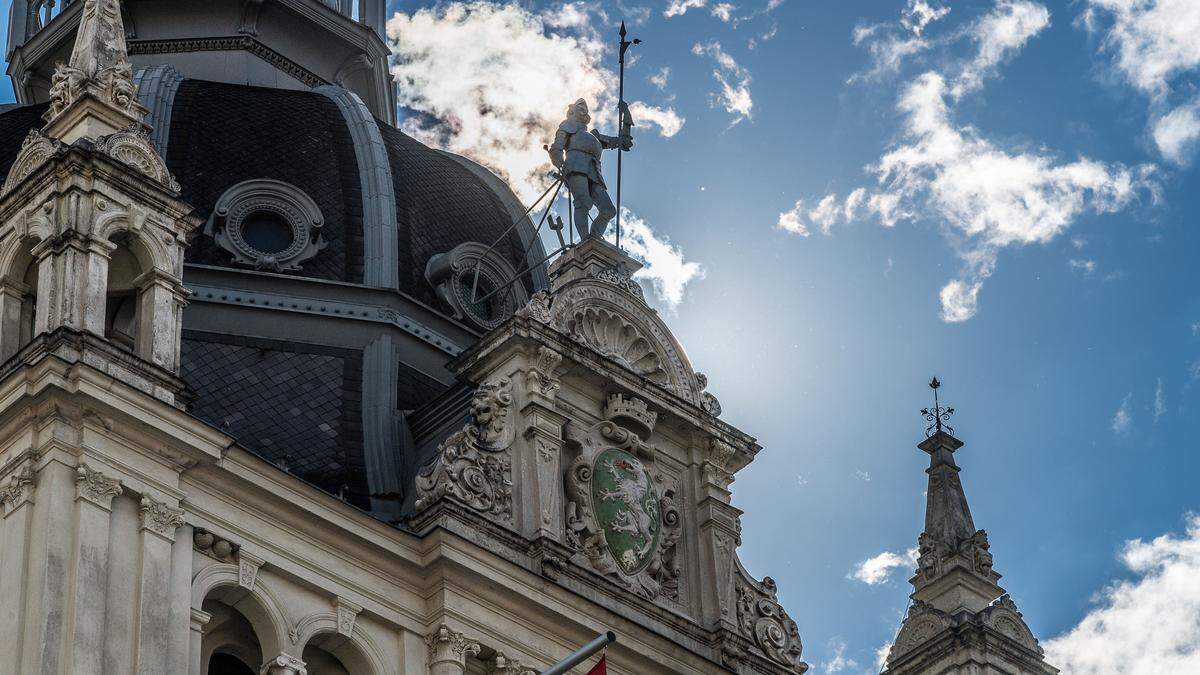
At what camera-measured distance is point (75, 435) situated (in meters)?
32.9

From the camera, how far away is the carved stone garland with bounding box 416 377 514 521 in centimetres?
3706

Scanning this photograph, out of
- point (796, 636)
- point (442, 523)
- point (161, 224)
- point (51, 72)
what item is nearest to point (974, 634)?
point (796, 636)

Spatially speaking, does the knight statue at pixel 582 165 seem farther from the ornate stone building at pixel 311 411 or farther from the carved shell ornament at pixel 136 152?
the carved shell ornament at pixel 136 152

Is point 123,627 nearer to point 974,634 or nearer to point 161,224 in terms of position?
point 161,224

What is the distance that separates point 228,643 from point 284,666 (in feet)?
2.95

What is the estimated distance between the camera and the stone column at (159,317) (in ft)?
112

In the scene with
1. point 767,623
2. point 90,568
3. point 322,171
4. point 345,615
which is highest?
point 322,171

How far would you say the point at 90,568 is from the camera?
105 ft

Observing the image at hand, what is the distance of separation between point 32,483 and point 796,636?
11.4 m

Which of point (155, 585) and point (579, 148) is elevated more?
point (579, 148)

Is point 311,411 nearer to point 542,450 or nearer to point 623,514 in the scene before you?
point 542,450

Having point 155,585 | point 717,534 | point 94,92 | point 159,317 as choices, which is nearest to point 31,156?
Answer: point 94,92

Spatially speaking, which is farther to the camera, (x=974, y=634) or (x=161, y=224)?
(x=974, y=634)

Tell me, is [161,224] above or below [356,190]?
below
